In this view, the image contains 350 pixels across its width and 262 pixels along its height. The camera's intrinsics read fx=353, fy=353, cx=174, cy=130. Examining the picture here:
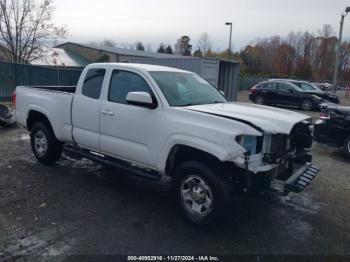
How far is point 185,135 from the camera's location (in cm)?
421

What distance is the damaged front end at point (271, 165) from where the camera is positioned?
394 centimetres

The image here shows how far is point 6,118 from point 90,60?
35956 mm

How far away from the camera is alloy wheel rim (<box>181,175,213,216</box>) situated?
418cm

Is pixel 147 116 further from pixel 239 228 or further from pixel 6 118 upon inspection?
pixel 6 118

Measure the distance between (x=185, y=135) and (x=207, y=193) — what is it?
737 millimetres

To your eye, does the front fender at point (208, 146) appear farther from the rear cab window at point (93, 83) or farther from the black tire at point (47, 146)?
the black tire at point (47, 146)

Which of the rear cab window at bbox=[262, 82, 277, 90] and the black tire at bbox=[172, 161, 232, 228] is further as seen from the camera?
the rear cab window at bbox=[262, 82, 277, 90]

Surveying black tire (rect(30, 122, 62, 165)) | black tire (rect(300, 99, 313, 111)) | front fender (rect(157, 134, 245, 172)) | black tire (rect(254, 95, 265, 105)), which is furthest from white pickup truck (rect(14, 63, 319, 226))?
black tire (rect(254, 95, 265, 105))

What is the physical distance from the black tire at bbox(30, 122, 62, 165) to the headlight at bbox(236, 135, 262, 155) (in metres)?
3.91

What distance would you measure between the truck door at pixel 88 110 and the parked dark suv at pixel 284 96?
15854 millimetres

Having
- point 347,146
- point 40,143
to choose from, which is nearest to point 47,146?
point 40,143

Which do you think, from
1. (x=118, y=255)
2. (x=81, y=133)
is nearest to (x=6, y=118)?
(x=81, y=133)

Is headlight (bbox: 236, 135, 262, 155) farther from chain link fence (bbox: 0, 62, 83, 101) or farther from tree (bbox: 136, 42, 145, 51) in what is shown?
tree (bbox: 136, 42, 145, 51)

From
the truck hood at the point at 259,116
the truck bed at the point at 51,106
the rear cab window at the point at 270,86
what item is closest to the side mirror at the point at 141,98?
the truck hood at the point at 259,116
